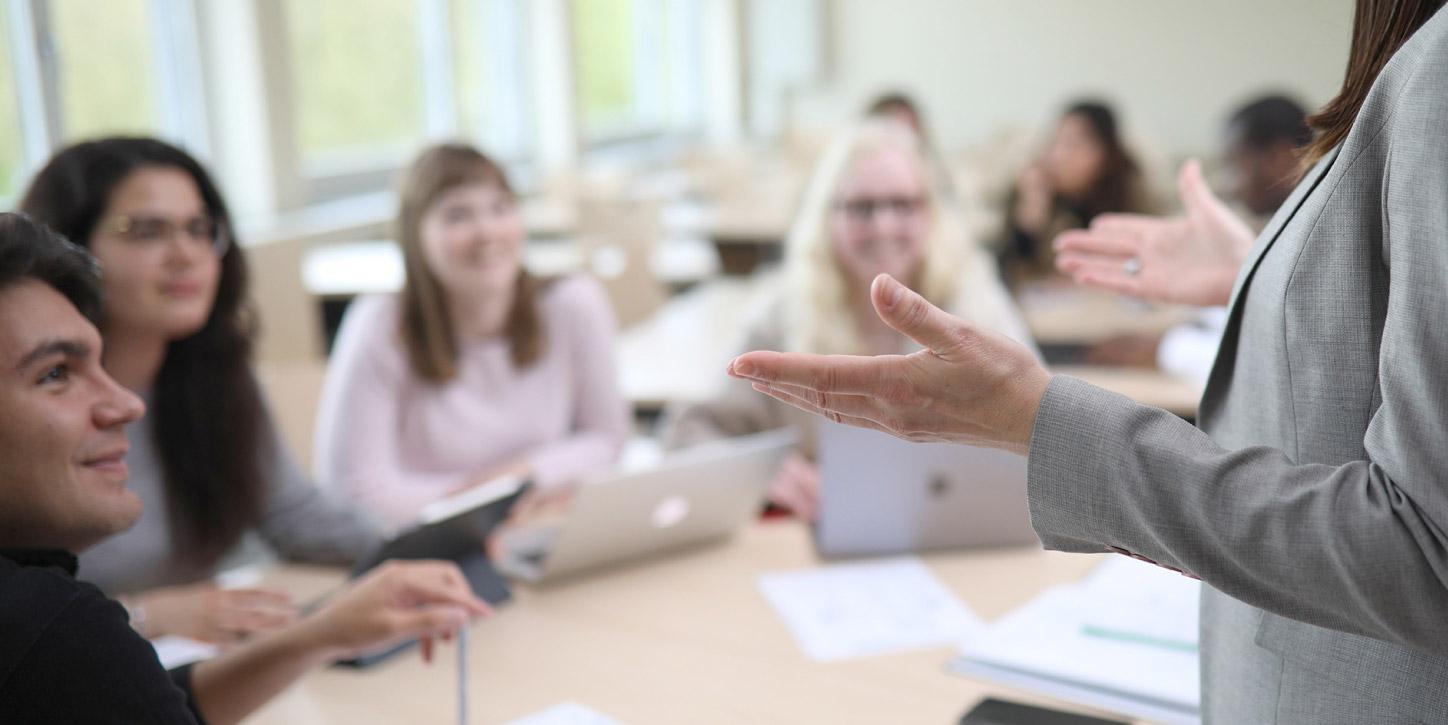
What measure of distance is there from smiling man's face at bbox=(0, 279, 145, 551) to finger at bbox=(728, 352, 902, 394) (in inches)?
27.2

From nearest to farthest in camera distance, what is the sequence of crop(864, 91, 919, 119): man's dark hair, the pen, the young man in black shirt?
the young man in black shirt, the pen, crop(864, 91, 919, 119): man's dark hair

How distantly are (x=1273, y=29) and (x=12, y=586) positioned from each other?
1121 centimetres

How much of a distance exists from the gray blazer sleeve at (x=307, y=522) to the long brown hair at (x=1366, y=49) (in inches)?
63.0

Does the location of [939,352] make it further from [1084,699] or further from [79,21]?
[79,21]

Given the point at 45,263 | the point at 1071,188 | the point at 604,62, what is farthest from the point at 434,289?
the point at 604,62

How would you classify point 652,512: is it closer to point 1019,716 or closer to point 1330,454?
point 1019,716

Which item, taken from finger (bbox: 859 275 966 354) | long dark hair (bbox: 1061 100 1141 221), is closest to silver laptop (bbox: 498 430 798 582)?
finger (bbox: 859 275 966 354)

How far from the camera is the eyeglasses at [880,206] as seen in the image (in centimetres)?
266

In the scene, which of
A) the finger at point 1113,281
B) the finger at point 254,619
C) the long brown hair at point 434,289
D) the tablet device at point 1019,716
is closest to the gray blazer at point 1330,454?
the tablet device at point 1019,716

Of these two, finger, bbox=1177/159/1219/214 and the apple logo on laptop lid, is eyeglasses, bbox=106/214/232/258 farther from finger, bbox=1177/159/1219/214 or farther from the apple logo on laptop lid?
finger, bbox=1177/159/1219/214

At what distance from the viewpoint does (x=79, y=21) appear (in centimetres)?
473

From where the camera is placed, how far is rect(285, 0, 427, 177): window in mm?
6055

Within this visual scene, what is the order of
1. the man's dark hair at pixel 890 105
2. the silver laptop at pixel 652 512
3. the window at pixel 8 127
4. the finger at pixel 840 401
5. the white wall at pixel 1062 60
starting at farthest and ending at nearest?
the white wall at pixel 1062 60
the man's dark hair at pixel 890 105
the window at pixel 8 127
the silver laptop at pixel 652 512
the finger at pixel 840 401

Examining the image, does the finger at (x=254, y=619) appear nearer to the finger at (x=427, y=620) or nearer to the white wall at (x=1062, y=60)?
the finger at (x=427, y=620)
